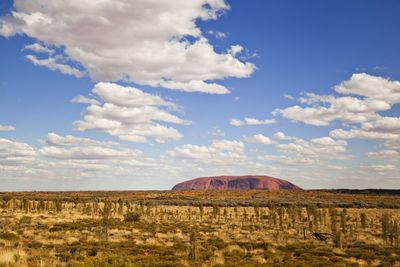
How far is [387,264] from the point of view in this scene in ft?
59.0

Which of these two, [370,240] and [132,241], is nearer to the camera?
A: [132,241]

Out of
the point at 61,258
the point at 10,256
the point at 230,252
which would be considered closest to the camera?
→ the point at 10,256

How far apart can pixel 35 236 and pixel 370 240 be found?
22521 millimetres

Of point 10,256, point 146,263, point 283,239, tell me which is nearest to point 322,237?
point 283,239

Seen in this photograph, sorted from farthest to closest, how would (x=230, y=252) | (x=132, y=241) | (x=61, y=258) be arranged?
(x=132, y=241), (x=230, y=252), (x=61, y=258)

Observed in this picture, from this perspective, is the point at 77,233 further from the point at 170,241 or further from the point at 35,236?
the point at 170,241

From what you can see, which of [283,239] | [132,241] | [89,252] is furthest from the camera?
[283,239]

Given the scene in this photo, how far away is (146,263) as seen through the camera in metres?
16.7

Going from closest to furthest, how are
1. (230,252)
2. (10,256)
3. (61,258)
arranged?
(10,256) < (61,258) < (230,252)

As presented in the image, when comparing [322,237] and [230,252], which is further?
[322,237]

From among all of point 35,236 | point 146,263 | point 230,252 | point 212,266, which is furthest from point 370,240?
point 35,236

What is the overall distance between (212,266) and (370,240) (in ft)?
53.7

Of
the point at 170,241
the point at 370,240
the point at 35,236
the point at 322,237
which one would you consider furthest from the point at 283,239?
the point at 35,236

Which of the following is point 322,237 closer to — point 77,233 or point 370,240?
point 370,240
